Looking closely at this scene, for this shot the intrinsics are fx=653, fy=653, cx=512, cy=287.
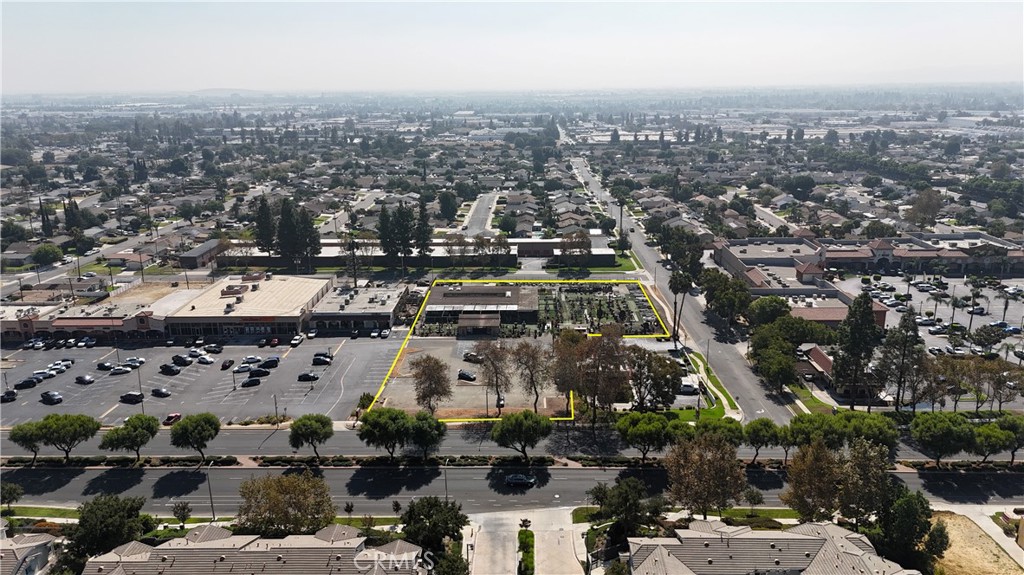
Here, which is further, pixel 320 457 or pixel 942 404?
pixel 942 404

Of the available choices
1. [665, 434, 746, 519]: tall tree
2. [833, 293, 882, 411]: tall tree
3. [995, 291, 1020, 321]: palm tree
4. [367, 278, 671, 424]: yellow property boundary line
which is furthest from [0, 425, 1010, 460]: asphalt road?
[995, 291, 1020, 321]: palm tree

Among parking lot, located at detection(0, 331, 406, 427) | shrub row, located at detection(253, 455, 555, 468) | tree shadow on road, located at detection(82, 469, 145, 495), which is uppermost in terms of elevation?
parking lot, located at detection(0, 331, 406, 427)

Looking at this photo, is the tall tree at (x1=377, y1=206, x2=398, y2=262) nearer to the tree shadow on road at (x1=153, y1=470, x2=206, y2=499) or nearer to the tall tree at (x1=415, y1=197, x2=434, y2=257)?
the tall tree at (x1=415, y1=197, x2=434, y2=257)

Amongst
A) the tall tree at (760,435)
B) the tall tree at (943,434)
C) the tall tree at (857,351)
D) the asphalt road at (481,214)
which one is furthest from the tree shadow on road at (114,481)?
the asphalt road at (481,214)

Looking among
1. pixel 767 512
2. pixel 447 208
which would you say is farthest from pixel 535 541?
pixel 447 208

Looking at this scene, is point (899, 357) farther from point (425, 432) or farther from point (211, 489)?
point (211, 489)

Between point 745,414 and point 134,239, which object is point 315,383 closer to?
point 745,414

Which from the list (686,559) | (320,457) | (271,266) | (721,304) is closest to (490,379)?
(320,457)
